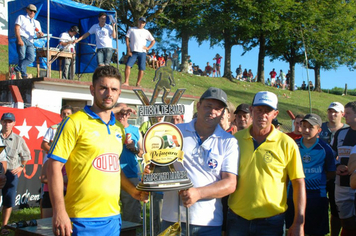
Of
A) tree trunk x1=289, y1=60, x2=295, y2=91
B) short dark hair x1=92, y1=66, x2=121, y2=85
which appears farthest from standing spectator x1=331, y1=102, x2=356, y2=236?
tree trunk x1=289, y1=60, x2=295, y2=91

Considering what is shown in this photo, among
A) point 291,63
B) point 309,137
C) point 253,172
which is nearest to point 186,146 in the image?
point 253,172

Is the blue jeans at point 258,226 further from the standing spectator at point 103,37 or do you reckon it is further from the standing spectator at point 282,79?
the standing spectator at point 282,79

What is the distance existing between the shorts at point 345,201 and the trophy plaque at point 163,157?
3075mm


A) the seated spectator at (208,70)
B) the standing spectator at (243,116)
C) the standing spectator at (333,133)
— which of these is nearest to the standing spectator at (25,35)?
the standing spectator at (243,116)

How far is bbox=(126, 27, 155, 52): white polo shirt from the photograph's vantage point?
10.9 metres

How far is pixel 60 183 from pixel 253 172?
1.65 meters

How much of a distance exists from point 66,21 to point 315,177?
11.8m

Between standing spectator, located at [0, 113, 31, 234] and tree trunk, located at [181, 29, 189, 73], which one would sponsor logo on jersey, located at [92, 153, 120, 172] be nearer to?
standing spectator, located at [0, 113, 31, 234]

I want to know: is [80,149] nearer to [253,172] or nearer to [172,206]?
[172,206]

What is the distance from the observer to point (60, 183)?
A: 9.26 ft

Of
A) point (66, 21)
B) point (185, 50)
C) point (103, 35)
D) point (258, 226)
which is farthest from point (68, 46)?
point (185, 50)

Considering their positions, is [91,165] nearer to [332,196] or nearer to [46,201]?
[46,201]

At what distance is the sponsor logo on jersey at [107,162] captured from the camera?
9.79 ft

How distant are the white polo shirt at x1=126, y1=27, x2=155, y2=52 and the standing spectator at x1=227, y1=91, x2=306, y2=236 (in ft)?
25.9
